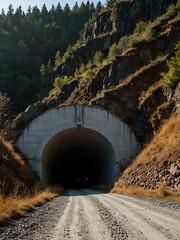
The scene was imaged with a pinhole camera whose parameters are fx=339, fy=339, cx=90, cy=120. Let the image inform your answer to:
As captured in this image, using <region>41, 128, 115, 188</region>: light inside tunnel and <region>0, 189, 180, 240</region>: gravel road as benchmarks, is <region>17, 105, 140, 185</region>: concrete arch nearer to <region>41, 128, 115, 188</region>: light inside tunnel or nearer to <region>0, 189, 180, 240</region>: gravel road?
<region>41, 128, 115, 188</region>: light inside tunnel

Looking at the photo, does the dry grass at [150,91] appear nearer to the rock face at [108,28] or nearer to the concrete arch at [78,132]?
the concrete arch at [78,132]

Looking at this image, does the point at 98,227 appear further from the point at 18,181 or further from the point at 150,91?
the point at 150,91

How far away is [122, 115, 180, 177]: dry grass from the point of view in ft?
72.3

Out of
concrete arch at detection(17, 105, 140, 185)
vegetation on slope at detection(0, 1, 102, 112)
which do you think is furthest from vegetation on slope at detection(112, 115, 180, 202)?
vegetation on slope at detection(0, 1, 102, 112)

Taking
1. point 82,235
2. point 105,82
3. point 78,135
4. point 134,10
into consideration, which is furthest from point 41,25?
point 82,235

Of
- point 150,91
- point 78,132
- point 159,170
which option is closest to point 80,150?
point 78,132

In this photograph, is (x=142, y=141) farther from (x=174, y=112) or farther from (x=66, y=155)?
(x=66, y=155)

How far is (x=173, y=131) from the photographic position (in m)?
25.7

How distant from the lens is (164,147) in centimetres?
2403

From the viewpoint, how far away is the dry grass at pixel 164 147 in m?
22.0

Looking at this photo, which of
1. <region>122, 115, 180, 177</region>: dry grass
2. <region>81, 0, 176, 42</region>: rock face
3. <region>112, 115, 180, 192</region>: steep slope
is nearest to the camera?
<region>112, 115, 180, 192</region>: steep slope

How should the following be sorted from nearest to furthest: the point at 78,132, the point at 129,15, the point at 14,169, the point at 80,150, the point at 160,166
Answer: the point at 160,166
the point at 14,169
the point at 78,132
the point at 80,150
the point at 129,15

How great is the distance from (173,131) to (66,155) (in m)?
19.3

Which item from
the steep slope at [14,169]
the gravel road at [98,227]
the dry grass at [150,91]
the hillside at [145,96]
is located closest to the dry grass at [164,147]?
the hillside at [145,96]
